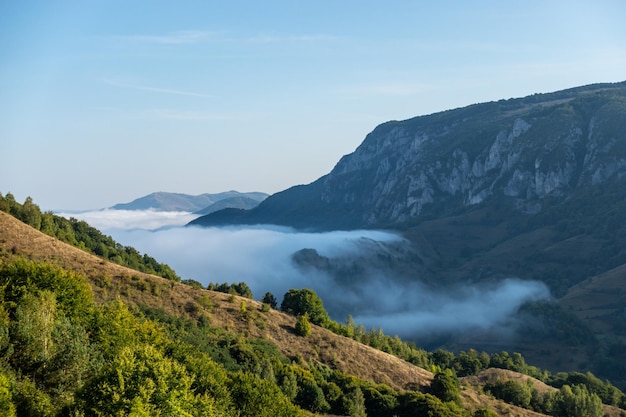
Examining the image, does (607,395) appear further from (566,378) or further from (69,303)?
(69,303)

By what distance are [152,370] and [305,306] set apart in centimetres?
8716

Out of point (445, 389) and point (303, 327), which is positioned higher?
point (303, 327)

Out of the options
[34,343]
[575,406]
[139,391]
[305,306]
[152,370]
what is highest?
[34,343]

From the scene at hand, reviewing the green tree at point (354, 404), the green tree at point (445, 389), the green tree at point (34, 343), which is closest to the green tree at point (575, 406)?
the green tree at point (445, 389)

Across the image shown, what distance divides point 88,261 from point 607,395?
13498cm

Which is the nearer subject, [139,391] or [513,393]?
[139,391]

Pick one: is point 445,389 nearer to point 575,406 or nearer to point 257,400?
point 575,406

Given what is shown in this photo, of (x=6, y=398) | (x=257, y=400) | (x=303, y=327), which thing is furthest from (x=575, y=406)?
(x=6, y=398)

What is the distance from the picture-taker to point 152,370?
156 feet

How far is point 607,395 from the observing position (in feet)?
562

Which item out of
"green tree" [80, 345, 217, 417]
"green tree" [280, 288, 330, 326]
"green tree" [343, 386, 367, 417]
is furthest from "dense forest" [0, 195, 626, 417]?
"green tree" [280, 288, 330, 326]

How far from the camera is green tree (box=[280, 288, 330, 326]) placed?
134 meters

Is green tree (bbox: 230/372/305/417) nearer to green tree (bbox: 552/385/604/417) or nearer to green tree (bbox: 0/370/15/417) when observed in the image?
green tree (bbox: 0/370/15/417)

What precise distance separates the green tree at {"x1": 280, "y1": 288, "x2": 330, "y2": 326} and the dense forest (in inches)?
395
